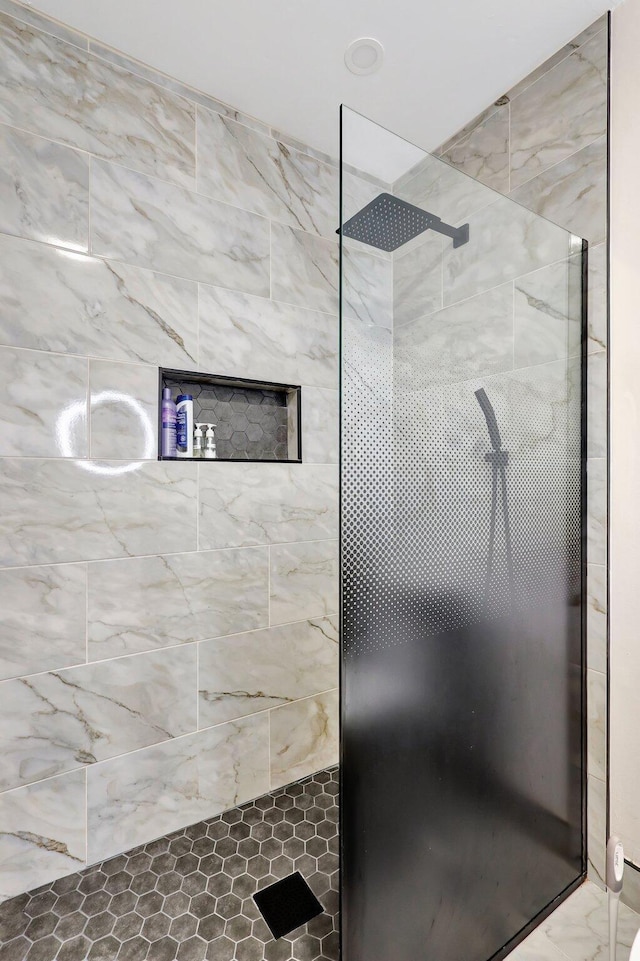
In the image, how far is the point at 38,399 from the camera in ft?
4.47

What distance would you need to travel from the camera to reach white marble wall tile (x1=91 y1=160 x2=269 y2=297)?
147 centimetres

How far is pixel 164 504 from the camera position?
156 centimetres

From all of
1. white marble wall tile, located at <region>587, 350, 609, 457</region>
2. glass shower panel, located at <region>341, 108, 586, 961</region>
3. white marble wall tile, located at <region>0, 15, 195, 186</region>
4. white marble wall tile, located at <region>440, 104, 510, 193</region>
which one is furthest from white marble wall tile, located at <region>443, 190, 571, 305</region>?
white marble wall tile, located at <region>0, 15, 195, 186</region>

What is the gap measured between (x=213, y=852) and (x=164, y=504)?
1107 millimetres

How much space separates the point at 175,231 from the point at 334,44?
75 centimetres

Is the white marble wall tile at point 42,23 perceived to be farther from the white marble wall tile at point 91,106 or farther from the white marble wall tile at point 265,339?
the white marble wall tile at point 265,339

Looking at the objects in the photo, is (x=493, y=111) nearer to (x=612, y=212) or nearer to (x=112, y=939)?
(x=612, y=212)

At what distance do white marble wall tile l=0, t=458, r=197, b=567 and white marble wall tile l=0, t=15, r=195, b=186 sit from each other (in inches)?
38.6

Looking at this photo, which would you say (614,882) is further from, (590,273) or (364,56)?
(364,56)

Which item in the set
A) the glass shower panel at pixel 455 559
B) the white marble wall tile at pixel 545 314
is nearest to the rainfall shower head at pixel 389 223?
the glass shower panel at pixel 455 559

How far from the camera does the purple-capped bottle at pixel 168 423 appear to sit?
5.12ft

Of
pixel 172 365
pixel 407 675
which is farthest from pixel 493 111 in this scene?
pixel 407 675

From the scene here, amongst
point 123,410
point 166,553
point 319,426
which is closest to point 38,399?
point 123,410

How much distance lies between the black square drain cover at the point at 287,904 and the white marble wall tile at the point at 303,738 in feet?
1.42
